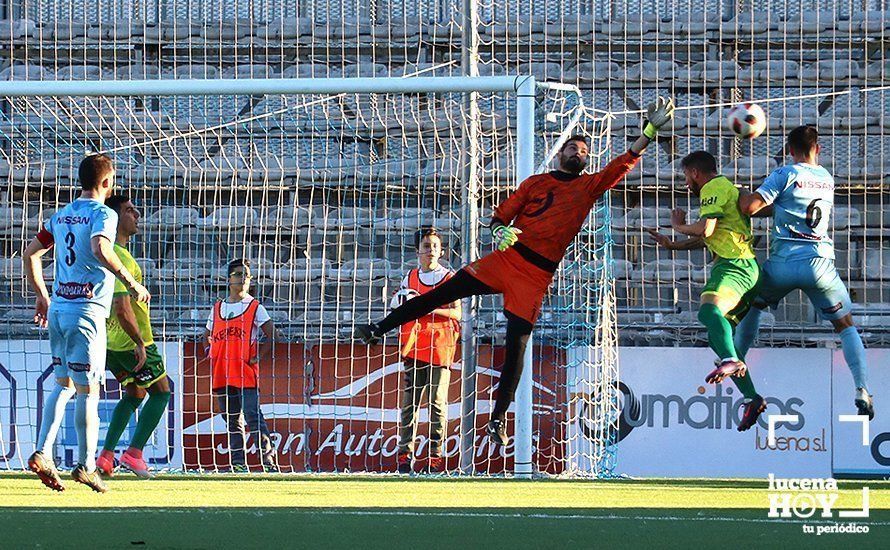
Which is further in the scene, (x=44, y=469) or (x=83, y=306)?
(x=83, y=306)

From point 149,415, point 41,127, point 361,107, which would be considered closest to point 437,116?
point 361,107

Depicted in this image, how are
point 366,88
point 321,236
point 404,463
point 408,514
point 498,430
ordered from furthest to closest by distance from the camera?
1. point 321,236
2. point 404,463
3. point 366,88
4. point 498,430
5. point 408,514

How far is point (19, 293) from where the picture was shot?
14188 millimetres

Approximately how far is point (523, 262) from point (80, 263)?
2.41 metres

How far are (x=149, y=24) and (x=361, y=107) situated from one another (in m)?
2.79

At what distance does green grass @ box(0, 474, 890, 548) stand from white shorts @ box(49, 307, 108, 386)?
0.61 meters

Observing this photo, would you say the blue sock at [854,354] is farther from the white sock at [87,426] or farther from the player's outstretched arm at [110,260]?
the white sock at [87,426]

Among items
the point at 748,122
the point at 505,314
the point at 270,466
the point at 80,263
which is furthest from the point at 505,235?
the point at 270,466

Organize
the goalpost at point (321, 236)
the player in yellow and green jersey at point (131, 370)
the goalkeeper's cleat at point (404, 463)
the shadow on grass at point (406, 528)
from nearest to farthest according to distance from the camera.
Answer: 1. the shadow on grass at point (406, 528)
2. the player in yellow and green jersey at point (131, 370)
3. the goalkeeper's cleat at point (404, 463)
4. the goalpost at point (321, 236)

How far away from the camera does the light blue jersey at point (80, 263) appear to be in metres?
7.29

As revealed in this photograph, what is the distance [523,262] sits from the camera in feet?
26.8

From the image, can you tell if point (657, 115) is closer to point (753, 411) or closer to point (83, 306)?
point (753, 411)

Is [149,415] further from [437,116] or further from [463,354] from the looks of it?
[437,116]

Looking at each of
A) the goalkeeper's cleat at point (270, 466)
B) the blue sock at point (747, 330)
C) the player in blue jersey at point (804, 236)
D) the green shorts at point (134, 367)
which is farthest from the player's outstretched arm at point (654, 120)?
the goalkeeper's cleat at point (270, 466)
